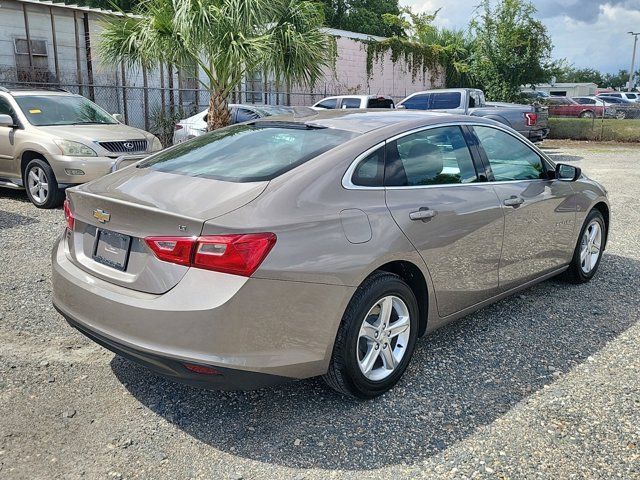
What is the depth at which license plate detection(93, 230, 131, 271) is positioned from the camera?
9.89 feet

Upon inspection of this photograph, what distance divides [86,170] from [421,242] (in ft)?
20.3

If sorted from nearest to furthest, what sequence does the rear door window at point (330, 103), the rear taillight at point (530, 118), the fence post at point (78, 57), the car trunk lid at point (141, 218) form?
the car trunk lid at point (141, 218) → the fence post at point (78, 57) → the rear taillight at point (530, 118) → the rear door window at point (330, 103)

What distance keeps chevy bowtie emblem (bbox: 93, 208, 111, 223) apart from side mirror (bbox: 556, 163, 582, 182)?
11.5 ft

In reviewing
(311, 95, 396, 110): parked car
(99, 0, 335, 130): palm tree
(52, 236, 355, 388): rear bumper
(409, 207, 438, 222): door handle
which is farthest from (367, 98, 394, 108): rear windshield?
(52, 236, 355, 388): rear bumper

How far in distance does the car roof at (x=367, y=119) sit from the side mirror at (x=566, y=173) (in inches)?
36.6

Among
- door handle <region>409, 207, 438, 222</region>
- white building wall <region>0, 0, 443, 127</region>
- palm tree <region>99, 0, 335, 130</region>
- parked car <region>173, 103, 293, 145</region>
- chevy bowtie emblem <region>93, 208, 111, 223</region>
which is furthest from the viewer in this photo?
white building wall <region>0, 0, 443, 127</region>

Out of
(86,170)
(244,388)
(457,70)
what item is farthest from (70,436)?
(457,70)

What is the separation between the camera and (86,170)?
27.1 feet

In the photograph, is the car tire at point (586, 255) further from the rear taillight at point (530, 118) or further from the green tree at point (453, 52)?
the green tree at point (453, 52)

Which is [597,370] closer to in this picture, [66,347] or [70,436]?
[70,436]

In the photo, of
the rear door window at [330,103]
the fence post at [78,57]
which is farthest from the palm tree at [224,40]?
the fence post at [78,57]

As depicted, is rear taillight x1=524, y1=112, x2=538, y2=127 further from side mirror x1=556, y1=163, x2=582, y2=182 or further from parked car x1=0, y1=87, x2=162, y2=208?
side mirror x1=556, y1=163, x2=582, y2=182

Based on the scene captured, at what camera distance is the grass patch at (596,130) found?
889 inches

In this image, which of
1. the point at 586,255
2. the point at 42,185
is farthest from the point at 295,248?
the point at 42,185
